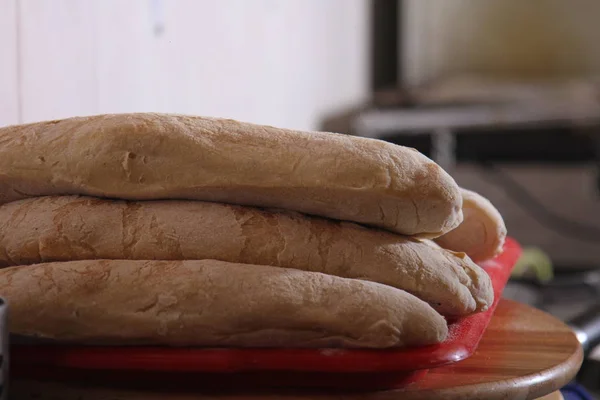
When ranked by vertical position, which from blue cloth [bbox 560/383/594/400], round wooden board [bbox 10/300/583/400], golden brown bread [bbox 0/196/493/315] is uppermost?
golden brown bread [bbox 0/196/493/315]

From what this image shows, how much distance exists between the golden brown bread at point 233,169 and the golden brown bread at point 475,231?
7.7 inches

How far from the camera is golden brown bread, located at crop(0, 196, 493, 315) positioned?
0.57 metres

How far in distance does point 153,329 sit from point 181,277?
0.13 ft

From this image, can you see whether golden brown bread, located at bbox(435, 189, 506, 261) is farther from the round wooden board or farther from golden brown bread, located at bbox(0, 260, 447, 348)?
golden brown bread, located at bbox(0, 260, 447, 348)

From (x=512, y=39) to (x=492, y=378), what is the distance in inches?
123

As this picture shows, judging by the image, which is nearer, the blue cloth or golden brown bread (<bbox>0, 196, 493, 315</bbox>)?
golden brown bread (<bbox>0, 196, 493, 315</bbox>)

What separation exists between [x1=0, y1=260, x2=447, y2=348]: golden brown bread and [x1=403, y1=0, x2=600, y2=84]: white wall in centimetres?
298

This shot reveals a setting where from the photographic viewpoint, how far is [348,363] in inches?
20.2

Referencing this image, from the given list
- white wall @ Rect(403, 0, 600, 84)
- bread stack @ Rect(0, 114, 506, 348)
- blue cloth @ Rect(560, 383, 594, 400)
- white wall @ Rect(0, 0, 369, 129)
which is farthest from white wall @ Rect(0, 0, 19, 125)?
white wall @ Rect(403, 0, 600, 84)

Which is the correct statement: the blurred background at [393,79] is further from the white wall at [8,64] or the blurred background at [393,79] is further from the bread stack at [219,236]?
the bread stack at [219,236]

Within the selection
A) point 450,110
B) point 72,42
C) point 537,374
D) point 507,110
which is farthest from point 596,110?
point 537,374

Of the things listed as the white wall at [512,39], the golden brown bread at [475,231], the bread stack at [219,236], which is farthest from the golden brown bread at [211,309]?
the white wall at [512,39]

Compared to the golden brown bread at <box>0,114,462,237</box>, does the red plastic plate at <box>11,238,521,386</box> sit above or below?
below

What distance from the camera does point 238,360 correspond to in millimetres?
514
